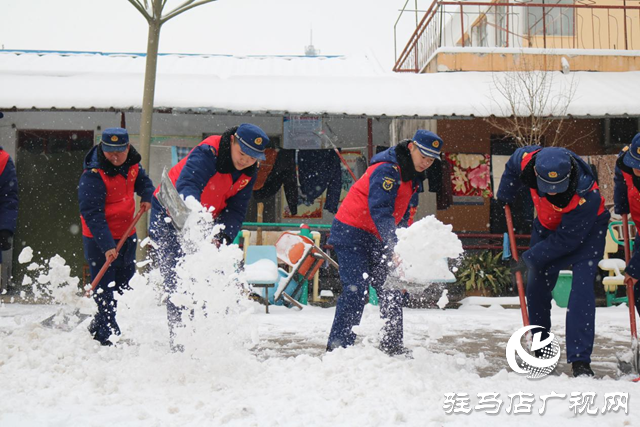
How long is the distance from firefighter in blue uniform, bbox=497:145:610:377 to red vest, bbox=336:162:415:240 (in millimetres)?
810

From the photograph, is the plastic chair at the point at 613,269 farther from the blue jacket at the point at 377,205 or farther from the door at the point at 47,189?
the door at the point at 47,189

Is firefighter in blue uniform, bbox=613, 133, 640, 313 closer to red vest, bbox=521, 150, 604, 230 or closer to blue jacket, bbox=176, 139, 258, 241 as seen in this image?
red vest, bbox=521, 150, 604, 230

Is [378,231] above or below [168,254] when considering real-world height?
above

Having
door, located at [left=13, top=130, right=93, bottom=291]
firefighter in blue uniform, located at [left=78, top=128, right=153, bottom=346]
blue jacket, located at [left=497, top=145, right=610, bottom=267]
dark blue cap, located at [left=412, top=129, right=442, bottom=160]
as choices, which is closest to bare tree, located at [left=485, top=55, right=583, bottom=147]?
blue jacket, located at [left=497, top=145, right=610, bottom=267]

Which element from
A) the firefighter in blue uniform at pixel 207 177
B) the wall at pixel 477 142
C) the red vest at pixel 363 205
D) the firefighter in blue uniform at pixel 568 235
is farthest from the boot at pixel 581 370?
the wall at pixel 477 142

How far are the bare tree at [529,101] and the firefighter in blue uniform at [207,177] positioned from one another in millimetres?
5523

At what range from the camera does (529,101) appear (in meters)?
9.01

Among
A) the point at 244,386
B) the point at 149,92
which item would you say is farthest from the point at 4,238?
the point at 149,92

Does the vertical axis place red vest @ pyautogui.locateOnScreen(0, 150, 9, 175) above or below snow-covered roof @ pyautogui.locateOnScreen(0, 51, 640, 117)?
below

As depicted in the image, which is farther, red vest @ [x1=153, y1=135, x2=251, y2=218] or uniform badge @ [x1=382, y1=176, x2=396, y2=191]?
red vest @ [x1=153, y1=135, x2=251, y2=218]

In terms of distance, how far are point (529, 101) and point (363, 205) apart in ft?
18.9

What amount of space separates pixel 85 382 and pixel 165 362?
48 centimetres

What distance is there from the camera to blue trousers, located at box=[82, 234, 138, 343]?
466 centimetres

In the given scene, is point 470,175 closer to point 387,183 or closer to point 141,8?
point 141,8
